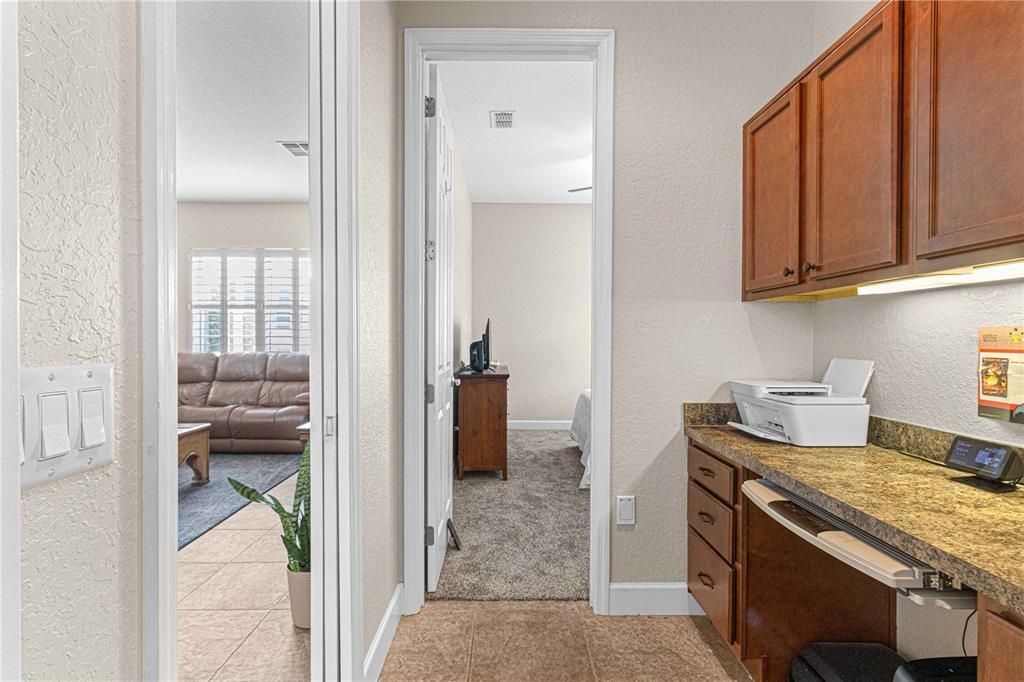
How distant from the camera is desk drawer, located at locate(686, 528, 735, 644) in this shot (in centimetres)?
193

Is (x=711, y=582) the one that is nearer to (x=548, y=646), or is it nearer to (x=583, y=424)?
(x=548, y=646)

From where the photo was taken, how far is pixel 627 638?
7.37ft

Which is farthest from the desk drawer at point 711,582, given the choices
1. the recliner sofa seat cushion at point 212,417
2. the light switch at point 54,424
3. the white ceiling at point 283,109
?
the recliner sofa seat cushion at point 212,417

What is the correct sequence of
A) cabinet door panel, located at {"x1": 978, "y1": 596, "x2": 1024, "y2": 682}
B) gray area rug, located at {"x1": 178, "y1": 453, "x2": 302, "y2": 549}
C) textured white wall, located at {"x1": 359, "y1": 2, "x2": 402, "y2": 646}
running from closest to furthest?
cabinet door panel, located at {"x1": 978, "y1": 596, "x2": 1024, "y2": 682} < textured white wall, located at {"x1": 359, "y1": 2, "x2": 402, "y2": 646} < gray area rug, located at {"x1": 178, "y1": 453, "x2": 302, "y2": 549}

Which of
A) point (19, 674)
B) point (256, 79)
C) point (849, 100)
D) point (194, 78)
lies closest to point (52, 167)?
point (19, 674)

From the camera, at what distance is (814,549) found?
184cm

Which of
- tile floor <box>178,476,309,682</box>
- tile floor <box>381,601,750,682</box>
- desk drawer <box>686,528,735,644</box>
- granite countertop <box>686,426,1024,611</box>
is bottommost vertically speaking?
tile floor <box>381,601,750,682</box>

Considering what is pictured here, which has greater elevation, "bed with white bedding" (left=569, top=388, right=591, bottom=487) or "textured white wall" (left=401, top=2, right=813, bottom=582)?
"textured white wall" (left=401, top=2, right=813, bottom=582)

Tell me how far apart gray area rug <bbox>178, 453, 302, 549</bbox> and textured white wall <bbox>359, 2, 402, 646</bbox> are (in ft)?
4.98

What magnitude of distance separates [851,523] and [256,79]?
3590 millimetres

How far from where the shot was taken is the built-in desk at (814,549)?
108 cm

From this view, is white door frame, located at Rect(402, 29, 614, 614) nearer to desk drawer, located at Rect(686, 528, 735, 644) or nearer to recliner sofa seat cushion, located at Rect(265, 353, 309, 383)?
desk drawer, located at Rect(686, 528, 735, 644)

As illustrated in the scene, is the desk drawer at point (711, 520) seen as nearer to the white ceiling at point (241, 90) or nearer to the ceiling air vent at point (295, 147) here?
the white ceiling at point (241, 90)

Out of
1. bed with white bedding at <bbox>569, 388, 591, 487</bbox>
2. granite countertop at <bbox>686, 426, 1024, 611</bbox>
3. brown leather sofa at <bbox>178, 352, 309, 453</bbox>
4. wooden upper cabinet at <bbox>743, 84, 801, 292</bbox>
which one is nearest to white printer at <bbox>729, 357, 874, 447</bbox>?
granite countertop at <bbox>686, 426, 1024, 611</bbox>
